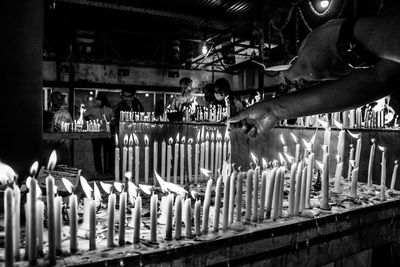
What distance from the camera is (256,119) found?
2.68 m

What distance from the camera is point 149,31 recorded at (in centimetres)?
1345

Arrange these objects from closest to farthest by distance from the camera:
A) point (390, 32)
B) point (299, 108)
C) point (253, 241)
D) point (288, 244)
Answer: point (390, 32)
point (253, 241)
point (288, 244)
point (299, 108)

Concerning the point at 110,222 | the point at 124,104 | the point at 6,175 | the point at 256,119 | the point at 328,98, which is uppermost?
the point at 124,104

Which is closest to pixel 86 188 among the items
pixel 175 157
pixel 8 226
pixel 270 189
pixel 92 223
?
pixel 92 223

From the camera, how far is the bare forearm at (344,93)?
1.96m

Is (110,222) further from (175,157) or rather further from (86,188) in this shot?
(175,157)

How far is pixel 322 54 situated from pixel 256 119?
1.31 meters

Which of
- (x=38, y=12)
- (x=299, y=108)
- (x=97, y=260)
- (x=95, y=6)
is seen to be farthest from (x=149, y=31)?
(x=97, y=260)

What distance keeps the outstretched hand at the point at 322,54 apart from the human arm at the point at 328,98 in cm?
65

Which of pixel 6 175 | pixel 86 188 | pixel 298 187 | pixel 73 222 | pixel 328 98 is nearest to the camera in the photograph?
pixel 73 222

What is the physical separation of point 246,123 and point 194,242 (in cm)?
121

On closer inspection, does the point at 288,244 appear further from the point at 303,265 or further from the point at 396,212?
the point at 396,212

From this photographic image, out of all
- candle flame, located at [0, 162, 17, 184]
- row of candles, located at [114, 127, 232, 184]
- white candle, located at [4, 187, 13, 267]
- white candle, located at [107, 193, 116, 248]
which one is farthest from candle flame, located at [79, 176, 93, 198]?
row of candles, located at [114, 127, 232, 184]

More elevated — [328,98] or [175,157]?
[328,98]
